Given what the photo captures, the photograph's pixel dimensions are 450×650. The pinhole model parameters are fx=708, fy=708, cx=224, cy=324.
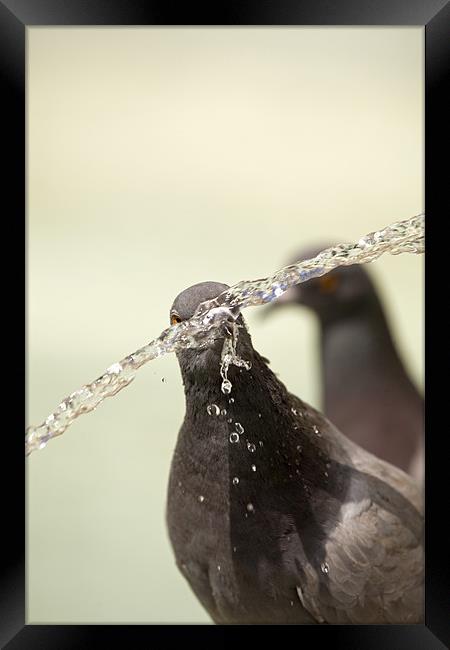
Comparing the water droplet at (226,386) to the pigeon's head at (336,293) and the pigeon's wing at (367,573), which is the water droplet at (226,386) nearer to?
the pigeon's wing at (367,573)

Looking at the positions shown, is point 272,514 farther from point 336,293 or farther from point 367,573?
point 336,293

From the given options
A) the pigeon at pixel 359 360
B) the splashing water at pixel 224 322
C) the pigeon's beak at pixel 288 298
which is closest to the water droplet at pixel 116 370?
the splashing water at pixel 224 322

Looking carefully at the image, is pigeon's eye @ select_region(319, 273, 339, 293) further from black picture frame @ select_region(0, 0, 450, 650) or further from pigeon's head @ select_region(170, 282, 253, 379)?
pigeon's head @ select_region(170, 282, 253, 379)

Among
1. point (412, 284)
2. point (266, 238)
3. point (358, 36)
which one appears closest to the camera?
point (358, 36)

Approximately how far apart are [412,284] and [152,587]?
4.58 ft

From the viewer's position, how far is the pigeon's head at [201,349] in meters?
1.60

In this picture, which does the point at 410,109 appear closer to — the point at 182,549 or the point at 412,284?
the point at 412,284

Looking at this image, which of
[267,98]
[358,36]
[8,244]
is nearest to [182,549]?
[8,244]

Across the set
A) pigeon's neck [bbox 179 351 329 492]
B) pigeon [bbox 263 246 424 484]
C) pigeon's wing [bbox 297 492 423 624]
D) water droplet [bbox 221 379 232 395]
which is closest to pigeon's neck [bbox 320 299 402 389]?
pigeon [bbox 263 246 424 484]

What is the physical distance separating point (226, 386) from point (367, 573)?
0.62m

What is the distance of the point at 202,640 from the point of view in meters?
1.80

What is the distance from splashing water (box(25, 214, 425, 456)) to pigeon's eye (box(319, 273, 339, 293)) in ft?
5.64

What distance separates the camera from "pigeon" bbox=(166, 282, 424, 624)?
66.1 inches

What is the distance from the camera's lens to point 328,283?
363 cm
